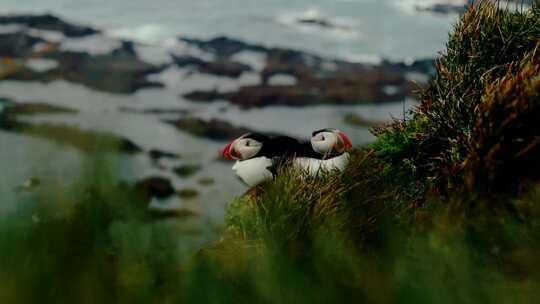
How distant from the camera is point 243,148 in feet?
20.8

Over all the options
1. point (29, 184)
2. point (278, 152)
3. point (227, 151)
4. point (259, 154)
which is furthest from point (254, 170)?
point (29, 184)

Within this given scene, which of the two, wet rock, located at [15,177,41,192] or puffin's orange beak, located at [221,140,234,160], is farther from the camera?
puffin's orange beak, located at [221,140,234,160]

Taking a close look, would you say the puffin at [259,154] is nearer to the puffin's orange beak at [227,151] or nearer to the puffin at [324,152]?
the puffin's orange beak at [227,151]

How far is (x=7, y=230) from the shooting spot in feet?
4.50

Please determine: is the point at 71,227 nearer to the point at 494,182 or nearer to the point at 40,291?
the point at 40,291

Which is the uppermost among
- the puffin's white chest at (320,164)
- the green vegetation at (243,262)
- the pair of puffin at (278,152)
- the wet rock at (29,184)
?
the pair of puffin at (278,152)

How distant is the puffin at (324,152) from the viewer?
5676 millimetres

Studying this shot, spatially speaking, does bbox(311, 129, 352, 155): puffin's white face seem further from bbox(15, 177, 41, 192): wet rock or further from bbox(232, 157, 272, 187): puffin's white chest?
bbox(15, 177, 41, 192): wet rock

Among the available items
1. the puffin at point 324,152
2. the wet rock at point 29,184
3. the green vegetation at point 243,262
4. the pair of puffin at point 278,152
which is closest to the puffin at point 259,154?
the pair of puffin at point 278,152

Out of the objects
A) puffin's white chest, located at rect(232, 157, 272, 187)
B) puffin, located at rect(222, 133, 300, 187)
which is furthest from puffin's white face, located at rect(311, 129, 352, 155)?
puffin's white chest, located at rect(232, 157, 272, 187)

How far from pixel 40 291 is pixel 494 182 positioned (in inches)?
128

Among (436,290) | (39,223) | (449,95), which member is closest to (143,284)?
(39,223)

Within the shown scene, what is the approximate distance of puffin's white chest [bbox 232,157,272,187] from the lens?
6109 millimetres

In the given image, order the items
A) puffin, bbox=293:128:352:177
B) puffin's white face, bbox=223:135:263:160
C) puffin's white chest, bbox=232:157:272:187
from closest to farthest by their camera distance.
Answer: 1. puffin, bbox=293:128:352:177
2. puffin's white chest, bbox=232:157:272:187
3. puffin's white face, bbox=223:135:263:160
